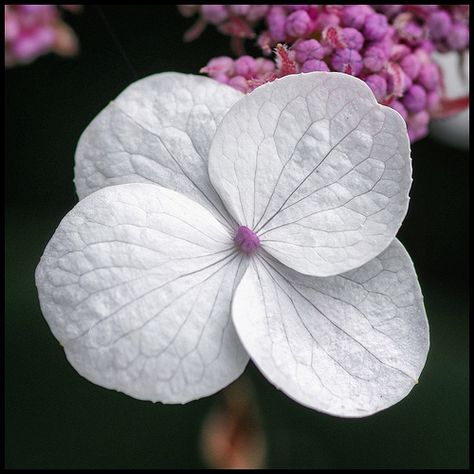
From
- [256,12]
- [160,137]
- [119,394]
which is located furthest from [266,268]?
[119,394]

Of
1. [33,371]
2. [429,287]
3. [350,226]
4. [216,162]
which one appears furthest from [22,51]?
[429,287]

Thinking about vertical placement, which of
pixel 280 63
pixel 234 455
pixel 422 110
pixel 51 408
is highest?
pixel 280 63

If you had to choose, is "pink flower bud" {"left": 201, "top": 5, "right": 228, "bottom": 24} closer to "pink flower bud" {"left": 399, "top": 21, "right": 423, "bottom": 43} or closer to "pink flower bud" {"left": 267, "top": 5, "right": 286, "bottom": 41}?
"pink flower bud" {"left": 267, "top": 5, "right": 286, "bottom": 41}

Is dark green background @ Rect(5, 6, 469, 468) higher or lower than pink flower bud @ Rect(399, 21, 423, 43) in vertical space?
lower

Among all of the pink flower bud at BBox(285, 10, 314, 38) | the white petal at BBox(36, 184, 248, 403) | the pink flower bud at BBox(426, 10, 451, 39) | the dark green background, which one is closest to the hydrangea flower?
the white petal at BBox(36, 184, 248, 403)

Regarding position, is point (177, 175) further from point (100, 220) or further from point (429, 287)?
point (429, 287)

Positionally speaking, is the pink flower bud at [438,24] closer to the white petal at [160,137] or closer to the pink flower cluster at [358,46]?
the pink flower cluster at [358,46]
